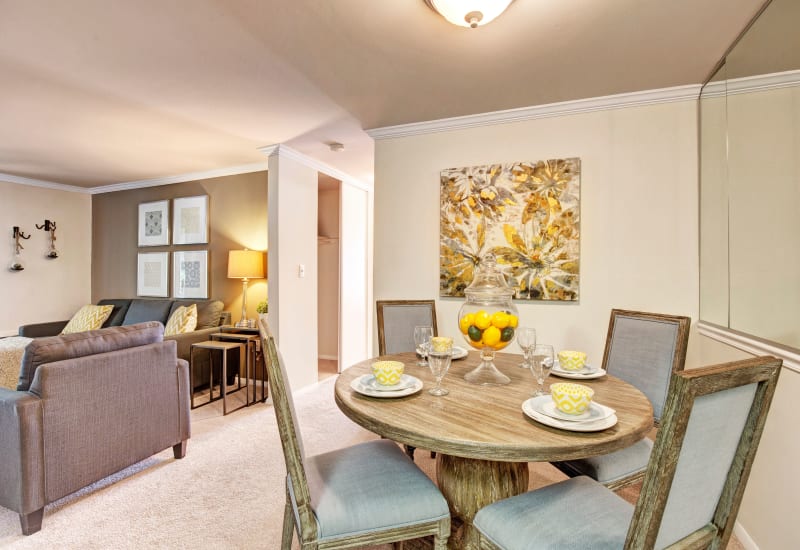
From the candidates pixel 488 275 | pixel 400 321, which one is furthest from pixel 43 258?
pixel 488 275

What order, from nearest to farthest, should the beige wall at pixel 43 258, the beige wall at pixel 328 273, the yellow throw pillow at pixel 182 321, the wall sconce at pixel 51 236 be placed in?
the yellow throw pillow at pixel 182 321
the beige wall at pixel 43 258
the wall sconce at pixel 51 236
the beige wall at pixel 328 273

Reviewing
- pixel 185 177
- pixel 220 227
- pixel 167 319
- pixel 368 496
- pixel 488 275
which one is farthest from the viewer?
pixel 185 177

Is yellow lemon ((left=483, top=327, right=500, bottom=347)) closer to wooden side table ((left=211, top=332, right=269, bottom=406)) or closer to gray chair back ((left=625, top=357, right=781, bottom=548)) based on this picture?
gray chair back ((left=625, top=357, right=781, bottom=548))

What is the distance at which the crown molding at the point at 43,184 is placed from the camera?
4520mm

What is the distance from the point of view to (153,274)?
4.78m

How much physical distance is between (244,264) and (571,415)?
3459 millimetres

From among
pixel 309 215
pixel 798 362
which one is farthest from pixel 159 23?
pixel 798 362

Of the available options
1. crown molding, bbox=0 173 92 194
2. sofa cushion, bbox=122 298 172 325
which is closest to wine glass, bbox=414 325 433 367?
sofa cushion, bbox=122 298 172 325

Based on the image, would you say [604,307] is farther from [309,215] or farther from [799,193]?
[309,215]

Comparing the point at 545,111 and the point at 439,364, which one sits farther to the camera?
the point at 545,111

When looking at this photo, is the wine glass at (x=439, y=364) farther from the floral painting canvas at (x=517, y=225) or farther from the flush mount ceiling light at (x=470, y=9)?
the floral painting canvas at (x=517, y=225)

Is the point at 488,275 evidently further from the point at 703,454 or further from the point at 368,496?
the point at 703,454

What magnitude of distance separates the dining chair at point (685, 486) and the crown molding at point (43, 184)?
624 centimetres

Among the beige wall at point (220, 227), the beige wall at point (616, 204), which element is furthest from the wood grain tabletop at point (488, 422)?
the beige wall at point (220, 227)
